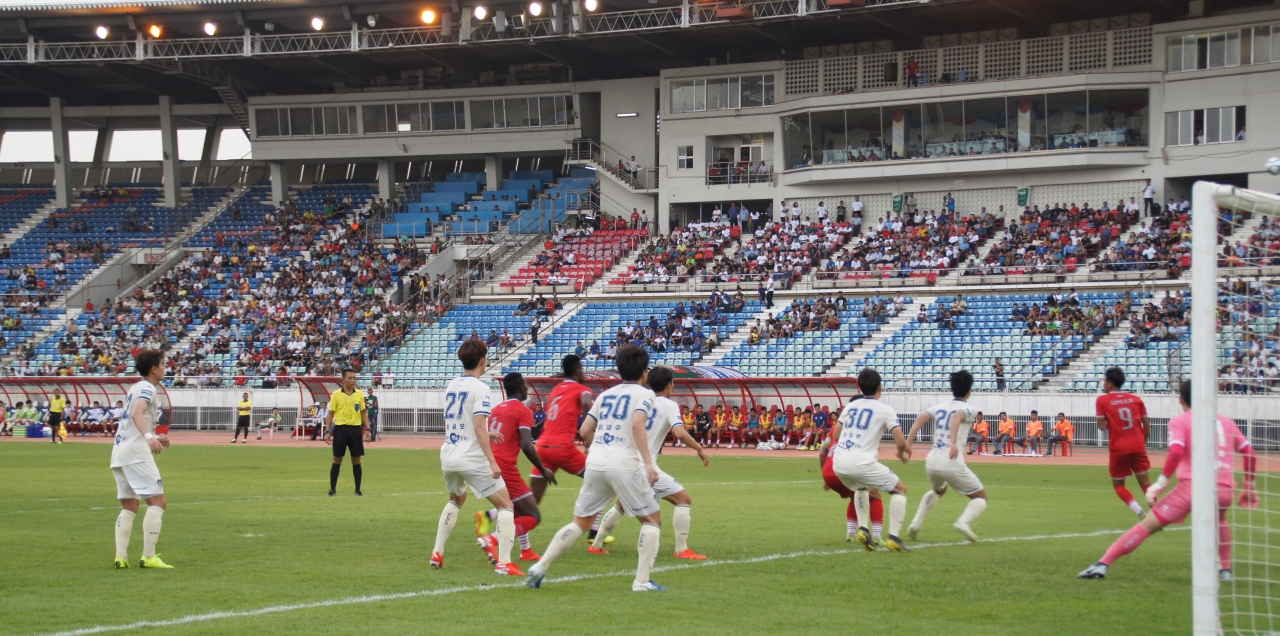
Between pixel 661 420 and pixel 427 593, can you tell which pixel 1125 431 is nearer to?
pixel 661 420

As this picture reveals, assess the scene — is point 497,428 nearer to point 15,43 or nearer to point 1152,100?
point 1152,100

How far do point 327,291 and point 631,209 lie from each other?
15.4 m

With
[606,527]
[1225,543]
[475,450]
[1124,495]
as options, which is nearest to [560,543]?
[475,450]

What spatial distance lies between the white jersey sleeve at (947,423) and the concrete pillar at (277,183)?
2314 inches

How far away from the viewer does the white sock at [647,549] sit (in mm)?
9844

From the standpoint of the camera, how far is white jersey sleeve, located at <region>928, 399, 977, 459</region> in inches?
510

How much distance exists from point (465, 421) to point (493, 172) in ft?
176

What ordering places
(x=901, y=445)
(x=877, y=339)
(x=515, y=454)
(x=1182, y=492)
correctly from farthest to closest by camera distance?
(x=877, y=339) → (x=901, y=445) → (x=515, y=454) → (x=1182, y=492)

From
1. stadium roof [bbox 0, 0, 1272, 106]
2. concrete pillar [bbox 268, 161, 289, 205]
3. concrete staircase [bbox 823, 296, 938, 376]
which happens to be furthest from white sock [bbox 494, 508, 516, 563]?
concrete pillar [bbox 268, 161, 289, 205]

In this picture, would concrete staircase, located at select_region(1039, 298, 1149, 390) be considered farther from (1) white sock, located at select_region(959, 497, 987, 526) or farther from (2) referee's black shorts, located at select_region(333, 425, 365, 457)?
(1) white sock, located at select_region(959, 497, 987, 526)

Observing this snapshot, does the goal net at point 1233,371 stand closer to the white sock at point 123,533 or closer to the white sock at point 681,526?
the white sock at point 681,526

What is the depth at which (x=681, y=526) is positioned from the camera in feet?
39.7

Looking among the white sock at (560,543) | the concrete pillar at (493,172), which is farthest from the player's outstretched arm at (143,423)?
the concrete pillar at (493,172)

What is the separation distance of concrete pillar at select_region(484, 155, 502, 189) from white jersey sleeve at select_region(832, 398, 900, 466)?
5262cm
